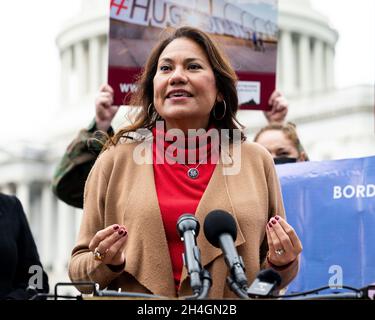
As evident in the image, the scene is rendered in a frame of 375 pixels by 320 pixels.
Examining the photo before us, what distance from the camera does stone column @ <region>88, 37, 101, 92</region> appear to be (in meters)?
70.8

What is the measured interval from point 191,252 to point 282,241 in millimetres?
605

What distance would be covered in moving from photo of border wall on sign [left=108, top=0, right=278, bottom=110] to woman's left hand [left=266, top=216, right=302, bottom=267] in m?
3.55

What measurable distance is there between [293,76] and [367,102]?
507 inches

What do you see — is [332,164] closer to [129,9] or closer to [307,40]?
[129,9]

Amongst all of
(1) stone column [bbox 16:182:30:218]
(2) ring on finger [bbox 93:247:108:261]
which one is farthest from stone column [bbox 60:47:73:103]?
(2) ring on finger [bbox 93:247:108:261]

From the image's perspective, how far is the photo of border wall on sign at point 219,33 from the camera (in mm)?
7582

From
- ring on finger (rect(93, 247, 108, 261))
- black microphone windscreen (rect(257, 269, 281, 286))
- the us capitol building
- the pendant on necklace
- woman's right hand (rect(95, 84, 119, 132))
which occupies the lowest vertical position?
black microphone windscreen (rect(257, 269, 281, 286))

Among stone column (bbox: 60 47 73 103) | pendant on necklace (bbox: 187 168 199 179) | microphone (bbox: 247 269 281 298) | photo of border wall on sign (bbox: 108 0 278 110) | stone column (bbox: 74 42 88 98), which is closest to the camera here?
microphone (bbox: 247 269 281 298)

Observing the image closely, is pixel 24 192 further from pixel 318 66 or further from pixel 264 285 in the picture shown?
pixel 264 285

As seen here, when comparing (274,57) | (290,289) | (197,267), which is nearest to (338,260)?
(290,289)

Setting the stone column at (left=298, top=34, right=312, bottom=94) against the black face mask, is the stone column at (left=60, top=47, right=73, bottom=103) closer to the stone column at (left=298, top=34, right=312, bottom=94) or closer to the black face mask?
the stone column at (left=298, top=34, right=312, bottom=94)

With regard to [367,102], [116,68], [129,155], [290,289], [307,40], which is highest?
[307,40]

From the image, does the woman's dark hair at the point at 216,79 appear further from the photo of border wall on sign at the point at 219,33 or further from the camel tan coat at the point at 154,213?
the photo of border wall on sign at the point at 219,33

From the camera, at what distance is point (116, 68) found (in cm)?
761
